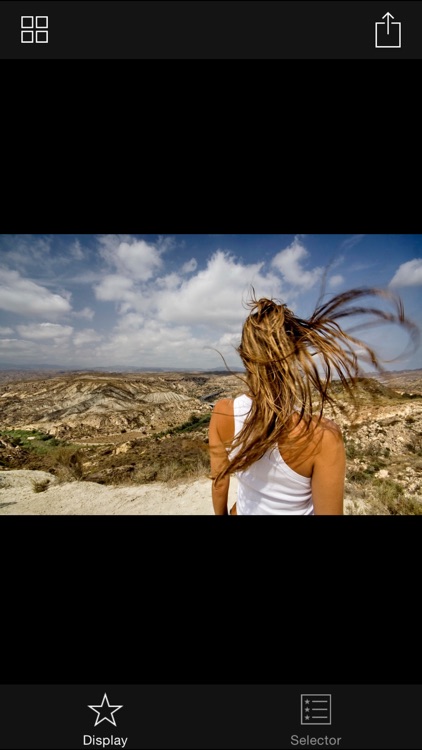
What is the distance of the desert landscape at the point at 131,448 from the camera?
3402mm

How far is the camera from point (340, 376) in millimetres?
919

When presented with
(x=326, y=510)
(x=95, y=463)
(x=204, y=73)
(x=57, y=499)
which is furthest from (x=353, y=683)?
(x=95, y=463)

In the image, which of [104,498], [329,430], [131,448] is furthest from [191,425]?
[329,430]

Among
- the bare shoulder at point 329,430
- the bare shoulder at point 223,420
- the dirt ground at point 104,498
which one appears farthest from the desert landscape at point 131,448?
the bare shoulder at point 329,430

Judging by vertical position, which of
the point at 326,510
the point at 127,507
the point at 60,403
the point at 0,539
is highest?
the point at 60,403

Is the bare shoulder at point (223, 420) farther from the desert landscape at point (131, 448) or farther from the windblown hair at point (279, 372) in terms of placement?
the desert landscape at point (131, 448)

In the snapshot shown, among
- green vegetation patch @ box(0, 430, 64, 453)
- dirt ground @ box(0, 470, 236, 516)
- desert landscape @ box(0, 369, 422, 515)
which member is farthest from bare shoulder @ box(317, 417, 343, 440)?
green vegetation patch @ box(0, 430, 64, 453)

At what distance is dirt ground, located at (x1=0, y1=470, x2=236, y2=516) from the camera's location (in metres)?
3.27

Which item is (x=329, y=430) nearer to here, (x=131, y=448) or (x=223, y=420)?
(x=223, y=420)

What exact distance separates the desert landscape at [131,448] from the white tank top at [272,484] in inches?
57.3

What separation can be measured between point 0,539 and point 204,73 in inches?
93.2

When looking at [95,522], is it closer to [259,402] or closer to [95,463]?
[259,402]

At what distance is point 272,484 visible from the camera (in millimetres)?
866

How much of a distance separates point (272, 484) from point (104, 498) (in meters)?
3.50
